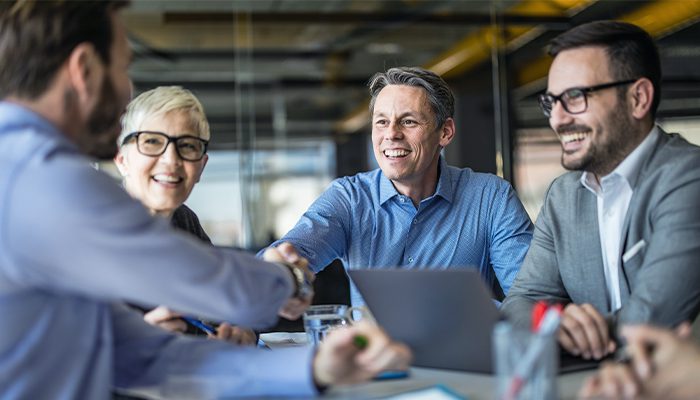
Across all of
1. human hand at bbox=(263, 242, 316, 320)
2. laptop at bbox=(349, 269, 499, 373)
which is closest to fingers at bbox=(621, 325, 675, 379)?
laptop at bbox=(349, 269, 499, 373)

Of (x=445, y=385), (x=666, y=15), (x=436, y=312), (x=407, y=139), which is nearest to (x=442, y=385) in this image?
(x=445, y=385)

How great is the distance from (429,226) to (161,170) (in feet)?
3.17

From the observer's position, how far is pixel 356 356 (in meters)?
1.28

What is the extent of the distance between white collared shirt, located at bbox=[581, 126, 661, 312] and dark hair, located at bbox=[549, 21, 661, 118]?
0.49 ft

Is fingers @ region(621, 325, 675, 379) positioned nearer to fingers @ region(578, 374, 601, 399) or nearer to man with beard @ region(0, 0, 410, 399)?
fingers @ region(578, 374, 601, 399)

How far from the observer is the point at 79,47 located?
1301mm

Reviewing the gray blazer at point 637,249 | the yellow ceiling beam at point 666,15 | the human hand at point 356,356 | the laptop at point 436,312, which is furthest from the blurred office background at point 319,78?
the human hand at point 356,356

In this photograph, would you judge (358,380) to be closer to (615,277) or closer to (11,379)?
(11,379)

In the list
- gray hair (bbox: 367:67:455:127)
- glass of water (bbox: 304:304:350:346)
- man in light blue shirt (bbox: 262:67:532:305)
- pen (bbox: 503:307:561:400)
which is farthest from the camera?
gray hair (bbox: 367:67:455:127)

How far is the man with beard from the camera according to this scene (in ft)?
3.77

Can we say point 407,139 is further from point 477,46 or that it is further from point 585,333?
point 477,46

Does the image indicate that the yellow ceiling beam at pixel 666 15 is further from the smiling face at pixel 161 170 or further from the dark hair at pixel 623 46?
the smiling face at pixel 161 170

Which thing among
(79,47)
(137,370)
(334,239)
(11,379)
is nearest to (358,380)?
(137,370)

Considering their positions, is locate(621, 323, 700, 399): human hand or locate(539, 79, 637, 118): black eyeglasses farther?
locate(539, 79, 637, 118): black eyeglasses
